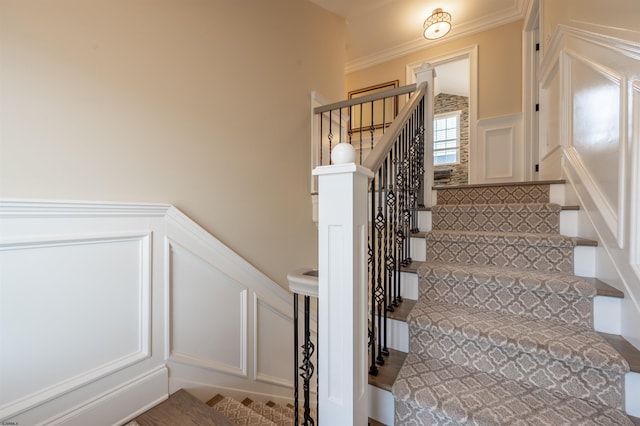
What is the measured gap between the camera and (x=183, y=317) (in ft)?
5.29

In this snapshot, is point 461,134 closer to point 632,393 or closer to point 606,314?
point 606,314

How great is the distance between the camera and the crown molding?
3.46 metres

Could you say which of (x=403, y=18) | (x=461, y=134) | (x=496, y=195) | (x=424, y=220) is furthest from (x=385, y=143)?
(x=461, y=134)

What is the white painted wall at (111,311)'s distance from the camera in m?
1.07

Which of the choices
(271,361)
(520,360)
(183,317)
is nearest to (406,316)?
(520,360)

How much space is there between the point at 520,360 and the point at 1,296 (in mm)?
1955

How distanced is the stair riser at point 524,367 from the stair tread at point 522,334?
0.02 metres

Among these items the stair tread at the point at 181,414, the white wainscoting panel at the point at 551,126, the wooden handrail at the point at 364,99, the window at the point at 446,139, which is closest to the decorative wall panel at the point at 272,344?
the stair tread at the point at 181,414

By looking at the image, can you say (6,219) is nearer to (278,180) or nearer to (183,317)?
(183,317)

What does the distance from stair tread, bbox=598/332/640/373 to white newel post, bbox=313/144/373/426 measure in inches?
34.0

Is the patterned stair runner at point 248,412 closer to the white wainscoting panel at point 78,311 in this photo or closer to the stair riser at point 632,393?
the white wainscoting panel at point 78,311

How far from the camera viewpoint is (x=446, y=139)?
6.50 meters

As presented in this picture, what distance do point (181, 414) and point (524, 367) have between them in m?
1.58

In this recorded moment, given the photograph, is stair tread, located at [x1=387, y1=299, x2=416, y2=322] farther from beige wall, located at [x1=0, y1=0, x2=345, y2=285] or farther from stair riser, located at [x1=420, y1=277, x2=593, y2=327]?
beige wall, located at [x1=0, y1=0, x2=345, y2=285]
